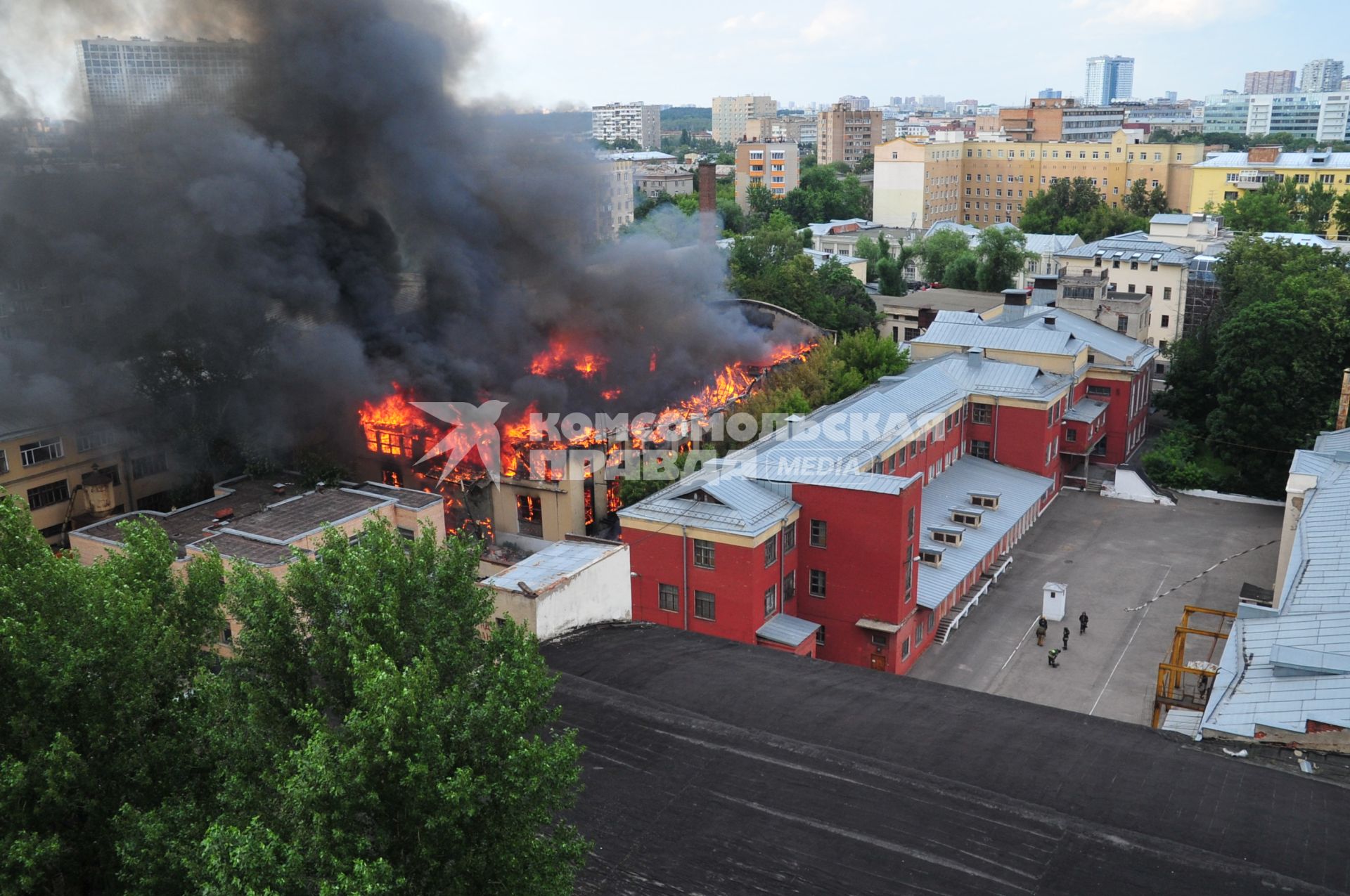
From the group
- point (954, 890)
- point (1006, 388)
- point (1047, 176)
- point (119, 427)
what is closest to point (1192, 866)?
point (954, 890)

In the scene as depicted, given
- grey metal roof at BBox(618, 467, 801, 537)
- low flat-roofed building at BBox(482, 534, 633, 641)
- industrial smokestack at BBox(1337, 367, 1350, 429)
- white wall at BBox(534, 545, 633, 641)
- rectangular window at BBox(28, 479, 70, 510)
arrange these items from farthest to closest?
industrial smokestack at BBox(1337, 367, 1350, 429), rectangular window at BBox(28, 479, 70, 510), grey metal roof at BBox(618, 467, 801, 537), white wall at BBox(534, 545, 633, 641), low flat-roofed building at BBox(482, 534, 633, 641)

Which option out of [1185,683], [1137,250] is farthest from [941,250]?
[1185,683]

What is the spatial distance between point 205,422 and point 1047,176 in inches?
2531

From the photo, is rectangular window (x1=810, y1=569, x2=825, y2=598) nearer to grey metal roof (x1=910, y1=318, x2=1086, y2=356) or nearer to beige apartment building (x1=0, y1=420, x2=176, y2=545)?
grey metal roof (x1=910, y1=318, x2=1086, y2=356)

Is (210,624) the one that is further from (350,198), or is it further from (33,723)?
(350,198)

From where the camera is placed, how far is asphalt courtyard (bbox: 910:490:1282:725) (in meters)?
20.0

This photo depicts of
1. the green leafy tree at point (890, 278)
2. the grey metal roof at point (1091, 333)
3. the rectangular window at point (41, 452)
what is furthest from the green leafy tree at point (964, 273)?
the rectangular window at point (41, 452)

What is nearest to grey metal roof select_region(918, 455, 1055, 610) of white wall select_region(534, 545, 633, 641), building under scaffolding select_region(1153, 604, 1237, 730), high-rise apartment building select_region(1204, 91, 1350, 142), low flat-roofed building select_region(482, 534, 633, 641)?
building under scaffolding select_region(1153, 604, 1237, 730)

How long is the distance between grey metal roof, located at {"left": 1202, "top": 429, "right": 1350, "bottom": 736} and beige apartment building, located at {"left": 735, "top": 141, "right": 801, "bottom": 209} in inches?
3005

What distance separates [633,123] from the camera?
158625 millimetres

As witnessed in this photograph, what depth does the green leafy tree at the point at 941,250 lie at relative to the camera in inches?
2112

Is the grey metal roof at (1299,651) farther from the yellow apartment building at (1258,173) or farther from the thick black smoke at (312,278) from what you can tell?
the yellow apartment building at (1258,173)

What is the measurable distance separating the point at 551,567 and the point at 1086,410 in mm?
21381

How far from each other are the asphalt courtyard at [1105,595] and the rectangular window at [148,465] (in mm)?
19108
